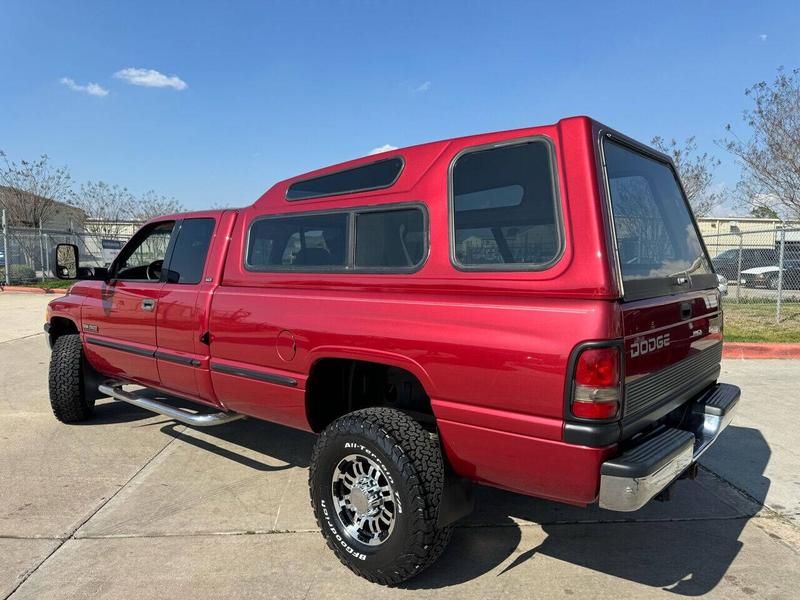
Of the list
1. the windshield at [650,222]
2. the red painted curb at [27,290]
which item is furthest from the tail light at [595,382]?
the red painted curb at [27,290]

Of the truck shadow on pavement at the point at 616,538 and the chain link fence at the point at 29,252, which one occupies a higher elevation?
the chain link fence at the point at 29,252

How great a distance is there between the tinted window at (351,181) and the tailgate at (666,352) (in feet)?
4.63

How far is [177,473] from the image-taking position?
411 cm

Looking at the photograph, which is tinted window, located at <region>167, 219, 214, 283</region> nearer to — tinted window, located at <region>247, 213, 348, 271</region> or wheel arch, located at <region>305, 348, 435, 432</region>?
tinted window, located at <region>247, 213, 348, 271</region>

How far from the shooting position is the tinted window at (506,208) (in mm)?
2451

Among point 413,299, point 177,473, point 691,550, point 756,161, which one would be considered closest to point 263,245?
point 413,299

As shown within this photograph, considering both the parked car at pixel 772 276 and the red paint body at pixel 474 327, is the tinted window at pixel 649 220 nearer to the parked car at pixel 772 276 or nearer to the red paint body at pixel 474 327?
the red paint body at pixel 474 327

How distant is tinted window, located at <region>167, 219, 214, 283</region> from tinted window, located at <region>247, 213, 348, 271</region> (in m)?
0.44

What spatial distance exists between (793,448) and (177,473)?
480cm

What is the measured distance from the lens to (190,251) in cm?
398

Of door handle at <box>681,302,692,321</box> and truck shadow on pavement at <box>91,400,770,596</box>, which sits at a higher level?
door handle at <box>681,302,692,321</box>

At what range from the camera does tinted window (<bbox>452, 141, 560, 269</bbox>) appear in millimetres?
2451

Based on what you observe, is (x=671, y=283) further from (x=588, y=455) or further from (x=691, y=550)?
(x=691, y=550)

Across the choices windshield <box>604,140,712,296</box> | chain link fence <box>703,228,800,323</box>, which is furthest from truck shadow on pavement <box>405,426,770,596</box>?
chain link fence <box>703,228,800,323</box>
